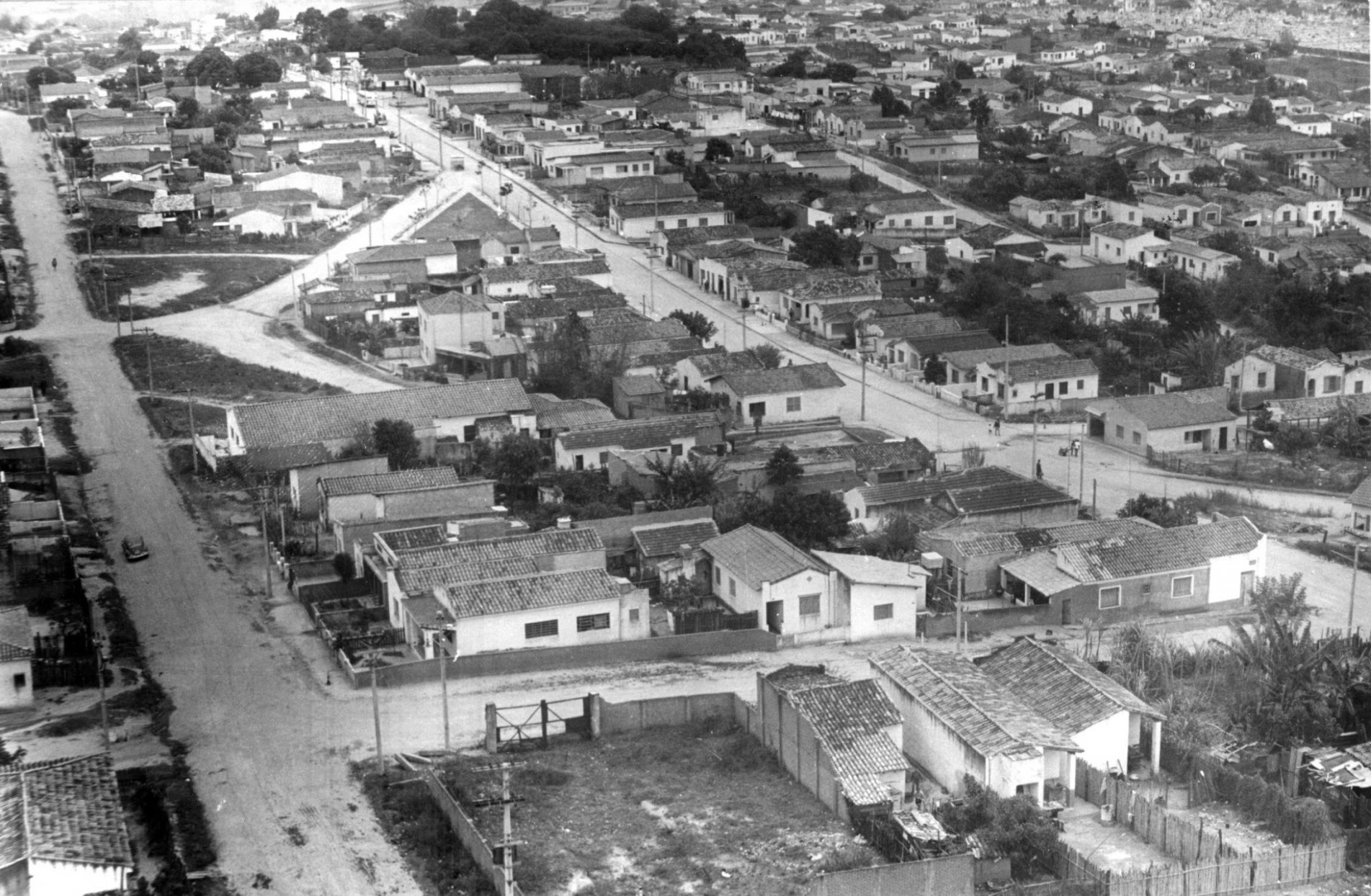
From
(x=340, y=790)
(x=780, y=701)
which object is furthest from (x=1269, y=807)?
(x=340, y=790)

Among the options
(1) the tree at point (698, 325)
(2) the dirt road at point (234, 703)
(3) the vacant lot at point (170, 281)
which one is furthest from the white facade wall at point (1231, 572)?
(3) the vacant lot at point (170, 281)

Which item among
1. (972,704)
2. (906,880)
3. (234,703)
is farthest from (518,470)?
(906,880)

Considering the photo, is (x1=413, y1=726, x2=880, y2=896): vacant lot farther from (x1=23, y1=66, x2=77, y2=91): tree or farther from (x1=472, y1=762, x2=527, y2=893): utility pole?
(x1=23, y1=66, x2=77, y2=91): tree

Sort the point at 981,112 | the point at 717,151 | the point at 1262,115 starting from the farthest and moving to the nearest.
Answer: the point at 981,112, the point at 1262,115, the point at 717,151

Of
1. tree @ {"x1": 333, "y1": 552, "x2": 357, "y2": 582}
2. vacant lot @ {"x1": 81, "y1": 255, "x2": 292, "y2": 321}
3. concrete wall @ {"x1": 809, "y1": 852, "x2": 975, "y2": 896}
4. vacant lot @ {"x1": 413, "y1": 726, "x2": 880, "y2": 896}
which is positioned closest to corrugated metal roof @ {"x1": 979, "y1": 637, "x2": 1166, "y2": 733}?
vacant lot @ {"x1": 413, "y1": 726, "x2": 880, "y2": 896}

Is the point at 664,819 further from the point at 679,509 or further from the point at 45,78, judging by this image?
the point at 45,78
